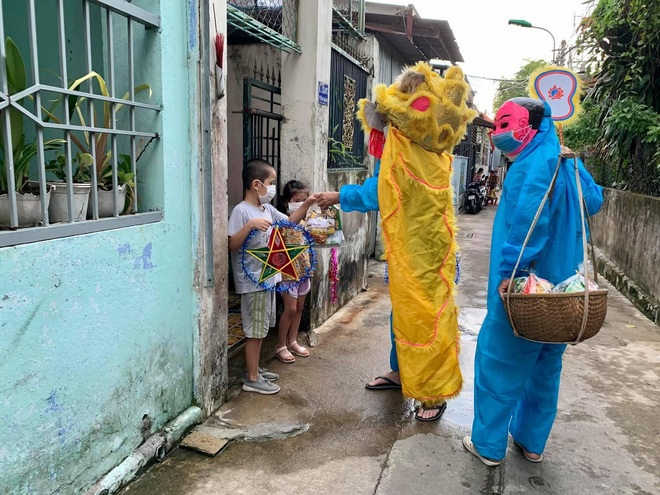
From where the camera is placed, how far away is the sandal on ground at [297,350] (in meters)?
4.13

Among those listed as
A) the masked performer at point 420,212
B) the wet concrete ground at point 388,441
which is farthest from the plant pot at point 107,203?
the masked performer at point 420,212

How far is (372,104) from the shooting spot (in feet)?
10.3

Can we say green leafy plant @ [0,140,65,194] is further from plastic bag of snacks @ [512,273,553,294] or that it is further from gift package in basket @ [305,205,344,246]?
plastic bag of snacks @ [512,273,553,294]

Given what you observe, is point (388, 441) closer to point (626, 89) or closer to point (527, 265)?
point (527, 265)

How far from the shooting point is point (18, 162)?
1.92m

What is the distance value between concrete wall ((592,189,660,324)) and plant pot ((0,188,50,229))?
5.67 metres

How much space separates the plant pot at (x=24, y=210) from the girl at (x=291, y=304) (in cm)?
192

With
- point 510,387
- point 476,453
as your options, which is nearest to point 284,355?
point 476,453

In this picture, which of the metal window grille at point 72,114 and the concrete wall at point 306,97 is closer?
the metal window grille at point 72,114

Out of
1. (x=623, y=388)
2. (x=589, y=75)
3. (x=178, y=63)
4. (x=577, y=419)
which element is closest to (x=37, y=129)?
(x=178, y=63)

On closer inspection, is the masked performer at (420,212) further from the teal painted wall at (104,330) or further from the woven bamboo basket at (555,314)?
the teal painted wall at (104,330)

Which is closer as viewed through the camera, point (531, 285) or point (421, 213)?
point (531, 285)

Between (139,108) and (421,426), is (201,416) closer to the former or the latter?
(421,426)

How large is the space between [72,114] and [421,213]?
1.84 m
